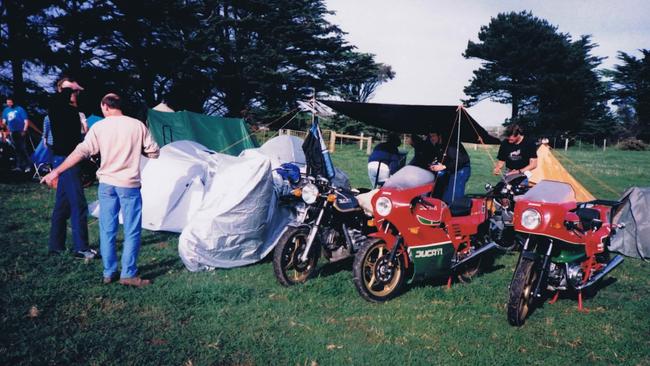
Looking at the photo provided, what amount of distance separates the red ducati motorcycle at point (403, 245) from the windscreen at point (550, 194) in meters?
0.84

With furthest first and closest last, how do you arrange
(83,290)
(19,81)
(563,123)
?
(563,123) < (19,81) < (83,290)

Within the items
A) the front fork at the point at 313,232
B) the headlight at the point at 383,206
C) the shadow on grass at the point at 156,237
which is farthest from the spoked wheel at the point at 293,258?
the shadow on grass at the point at 156,237

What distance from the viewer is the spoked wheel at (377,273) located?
162 inches

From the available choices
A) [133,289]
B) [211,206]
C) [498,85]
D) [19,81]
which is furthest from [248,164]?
[498,85]

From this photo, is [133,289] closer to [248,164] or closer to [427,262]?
[248,164]

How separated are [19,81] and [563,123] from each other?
41.6m

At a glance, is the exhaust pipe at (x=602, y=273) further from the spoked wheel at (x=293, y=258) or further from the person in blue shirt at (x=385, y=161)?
the person in blue shirt at (x=385, y=161)

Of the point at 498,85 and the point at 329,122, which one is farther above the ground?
the point at 498,85

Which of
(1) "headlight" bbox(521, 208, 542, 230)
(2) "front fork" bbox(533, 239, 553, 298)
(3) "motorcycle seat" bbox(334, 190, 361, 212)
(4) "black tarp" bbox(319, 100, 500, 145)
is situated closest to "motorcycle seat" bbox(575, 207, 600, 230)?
(2) "front fork" bbox(533, 239, 553, 298)

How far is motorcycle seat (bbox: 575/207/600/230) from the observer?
4090mm

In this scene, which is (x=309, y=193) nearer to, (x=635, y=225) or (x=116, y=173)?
(x=116, y=173)

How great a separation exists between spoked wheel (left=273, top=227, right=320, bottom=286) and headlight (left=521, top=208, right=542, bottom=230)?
197 cm

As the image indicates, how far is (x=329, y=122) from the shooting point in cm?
2947

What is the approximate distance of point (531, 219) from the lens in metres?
3.89
